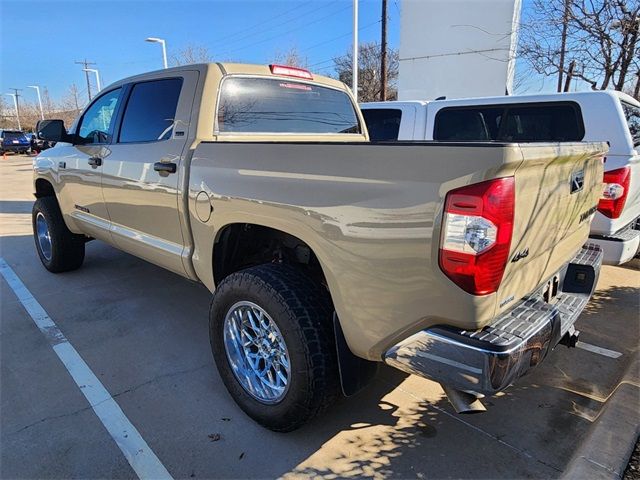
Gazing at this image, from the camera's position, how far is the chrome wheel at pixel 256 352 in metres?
2.49

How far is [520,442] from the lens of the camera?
97.1 inches

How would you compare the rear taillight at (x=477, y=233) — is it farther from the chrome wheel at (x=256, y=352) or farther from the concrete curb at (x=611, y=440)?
the concrete curb at (x=611, y=440)

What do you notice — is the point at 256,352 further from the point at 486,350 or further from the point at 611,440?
the point at 611,440

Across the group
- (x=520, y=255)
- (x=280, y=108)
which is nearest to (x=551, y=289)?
(x=520, y=255)

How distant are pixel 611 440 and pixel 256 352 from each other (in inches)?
77.5

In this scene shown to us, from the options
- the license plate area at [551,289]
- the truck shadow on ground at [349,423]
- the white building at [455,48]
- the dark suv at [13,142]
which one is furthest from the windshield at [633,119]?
the dark suv at [13,142]

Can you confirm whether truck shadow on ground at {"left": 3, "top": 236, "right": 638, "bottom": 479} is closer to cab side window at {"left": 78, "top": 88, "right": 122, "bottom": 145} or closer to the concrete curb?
the concrete curb

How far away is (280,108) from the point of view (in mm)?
3477

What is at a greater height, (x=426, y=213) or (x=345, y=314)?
(x=426, y=213)

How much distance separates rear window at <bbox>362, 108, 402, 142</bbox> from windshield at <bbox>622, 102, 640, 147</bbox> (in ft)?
8.08

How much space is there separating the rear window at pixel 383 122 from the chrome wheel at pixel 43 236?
4.13 m

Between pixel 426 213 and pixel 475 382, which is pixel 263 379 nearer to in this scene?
pixel 475 382

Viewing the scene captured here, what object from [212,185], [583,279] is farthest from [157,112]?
[583,279]

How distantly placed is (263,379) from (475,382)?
4.35ft
